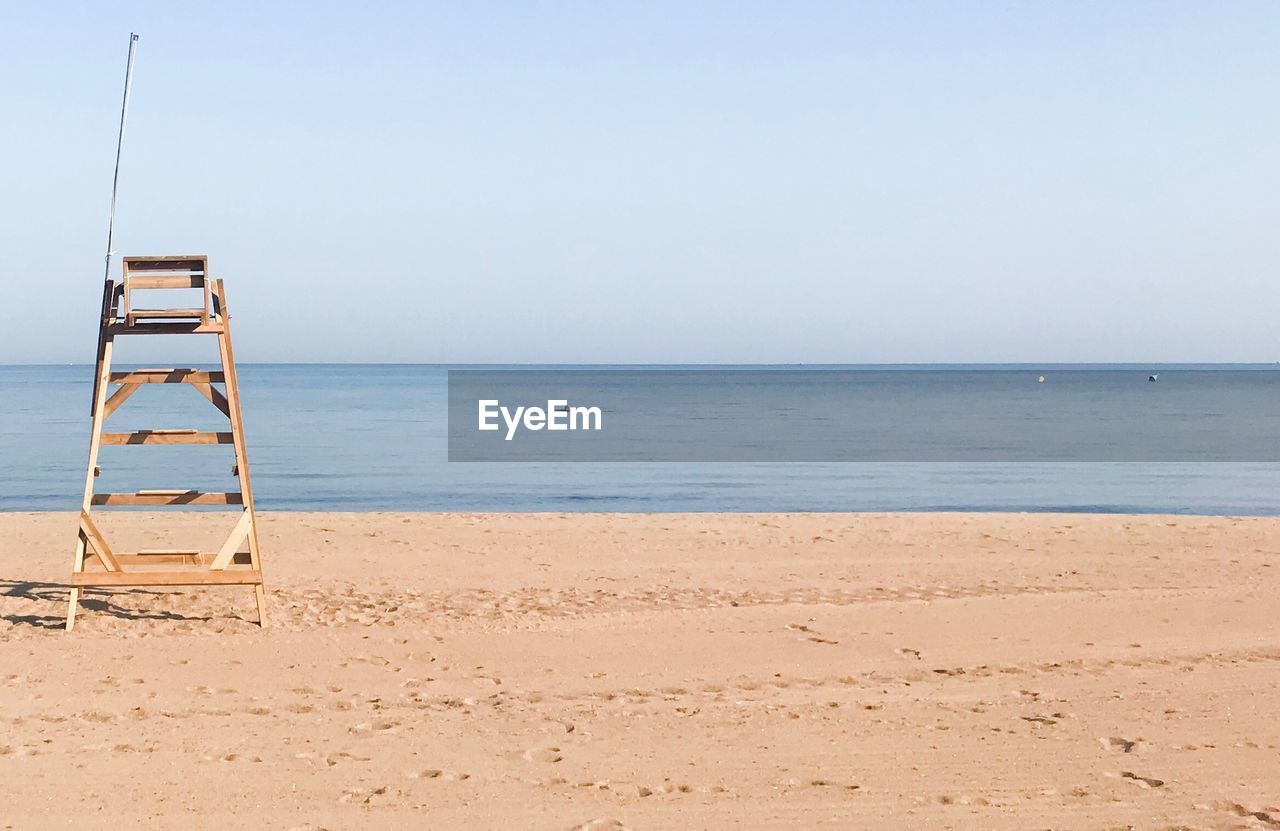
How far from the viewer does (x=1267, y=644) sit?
324 inches

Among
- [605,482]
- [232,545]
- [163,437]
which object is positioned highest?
[163,437]

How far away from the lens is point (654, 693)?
22.9ft

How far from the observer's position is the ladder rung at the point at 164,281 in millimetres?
8203

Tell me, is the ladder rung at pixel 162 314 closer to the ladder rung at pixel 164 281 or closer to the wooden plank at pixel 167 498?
the ladder rung at pixel 164 281

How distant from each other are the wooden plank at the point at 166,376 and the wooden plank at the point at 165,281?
66 centimetres

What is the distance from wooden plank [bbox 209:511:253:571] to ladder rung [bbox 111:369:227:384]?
3.35ft

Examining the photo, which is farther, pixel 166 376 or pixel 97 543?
pixel 97 543

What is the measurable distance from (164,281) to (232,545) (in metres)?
1.97

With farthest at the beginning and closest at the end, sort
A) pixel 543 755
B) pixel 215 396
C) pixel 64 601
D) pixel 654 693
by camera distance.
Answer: pixel 64 601 → pixel 215 396 → pixel 654 693 → pixel 543 755

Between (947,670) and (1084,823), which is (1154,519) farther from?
(1084,823)

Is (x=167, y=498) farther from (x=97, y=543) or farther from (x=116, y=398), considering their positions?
(x=116, y=398)

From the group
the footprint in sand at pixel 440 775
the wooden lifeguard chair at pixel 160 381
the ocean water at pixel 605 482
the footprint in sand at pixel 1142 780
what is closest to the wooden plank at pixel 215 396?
the wooden lifeguard chair at pixel 160 381

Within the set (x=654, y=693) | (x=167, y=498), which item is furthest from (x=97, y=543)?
(x=654, y=693)

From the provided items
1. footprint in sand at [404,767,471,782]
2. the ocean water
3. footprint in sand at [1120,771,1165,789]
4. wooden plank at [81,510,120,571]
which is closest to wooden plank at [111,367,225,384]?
wooden plank at [81,510,120,571]
